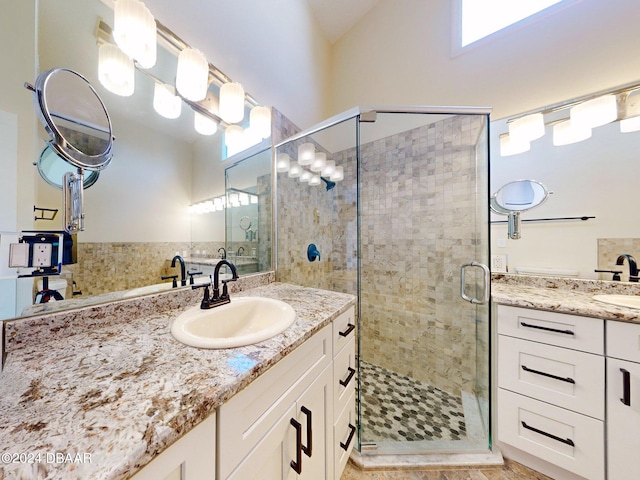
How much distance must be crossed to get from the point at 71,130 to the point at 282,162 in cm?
110

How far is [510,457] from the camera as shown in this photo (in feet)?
3.78

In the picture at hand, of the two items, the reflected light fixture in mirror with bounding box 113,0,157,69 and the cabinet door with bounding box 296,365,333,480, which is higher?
the reflected light fixture in mirror with bounding box 113,0,157,69

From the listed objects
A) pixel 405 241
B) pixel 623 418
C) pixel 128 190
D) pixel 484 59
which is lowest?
pixel 623 418

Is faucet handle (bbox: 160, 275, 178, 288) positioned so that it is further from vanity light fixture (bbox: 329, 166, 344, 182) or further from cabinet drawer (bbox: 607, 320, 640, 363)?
cabinet drawer (bbox: 607, 320, 640, 363)

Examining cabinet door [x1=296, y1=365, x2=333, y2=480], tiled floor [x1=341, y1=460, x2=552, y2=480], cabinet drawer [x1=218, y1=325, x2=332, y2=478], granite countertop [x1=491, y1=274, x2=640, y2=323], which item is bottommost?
tiled floor [x1=341, y1=460, x2=552, y2=480]

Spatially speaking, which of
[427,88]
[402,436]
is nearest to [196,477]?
[402,436]

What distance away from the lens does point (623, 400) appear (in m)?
0.89

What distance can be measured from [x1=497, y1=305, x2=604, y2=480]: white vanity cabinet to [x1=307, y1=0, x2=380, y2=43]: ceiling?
9.62ft

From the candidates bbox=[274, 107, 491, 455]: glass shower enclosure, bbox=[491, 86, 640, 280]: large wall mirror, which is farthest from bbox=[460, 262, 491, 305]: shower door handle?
bbox=[491, 86, 640, 280]: large wall mirror

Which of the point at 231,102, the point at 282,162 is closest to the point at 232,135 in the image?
the point at 231,102

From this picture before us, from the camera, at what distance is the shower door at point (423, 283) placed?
4.37 ft

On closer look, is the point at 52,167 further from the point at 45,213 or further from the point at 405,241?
the point at 405,241

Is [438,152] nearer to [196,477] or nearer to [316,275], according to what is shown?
[316,275]

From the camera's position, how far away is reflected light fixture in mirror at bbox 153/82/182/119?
37.8 inches
